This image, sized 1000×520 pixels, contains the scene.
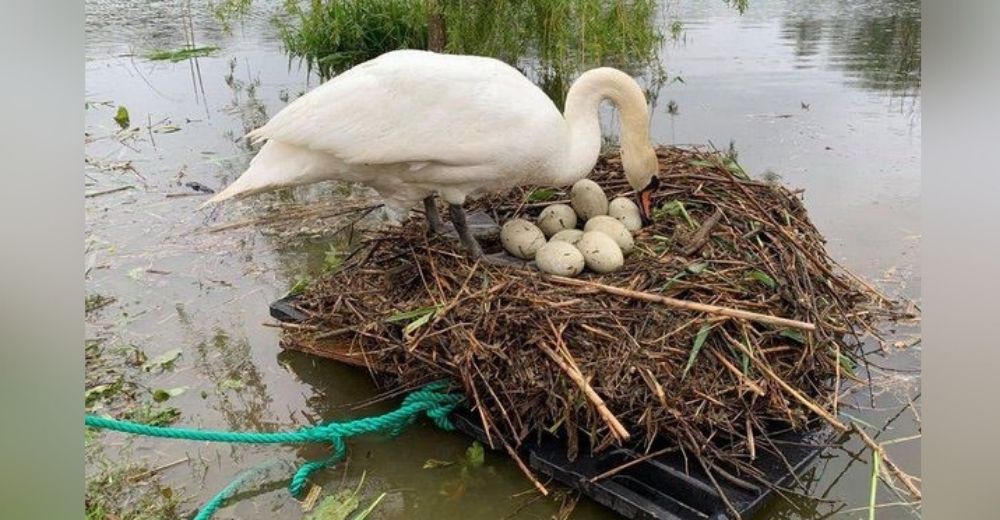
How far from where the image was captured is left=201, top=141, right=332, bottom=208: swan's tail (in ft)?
12.2

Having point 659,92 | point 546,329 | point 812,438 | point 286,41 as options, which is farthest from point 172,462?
point 286,41

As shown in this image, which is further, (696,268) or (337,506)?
(696,268)

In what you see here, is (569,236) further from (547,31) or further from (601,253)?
(547,31)

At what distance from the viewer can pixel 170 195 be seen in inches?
252

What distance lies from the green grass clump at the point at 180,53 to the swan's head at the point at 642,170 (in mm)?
8273

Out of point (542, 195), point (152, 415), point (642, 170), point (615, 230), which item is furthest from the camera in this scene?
point (542, 195)

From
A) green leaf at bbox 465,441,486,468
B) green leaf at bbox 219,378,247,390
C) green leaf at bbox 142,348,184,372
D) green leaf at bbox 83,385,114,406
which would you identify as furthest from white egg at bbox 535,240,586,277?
green leaf at bbox 83,385,114,406

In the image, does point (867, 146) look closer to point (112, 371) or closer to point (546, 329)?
point (546, 329)

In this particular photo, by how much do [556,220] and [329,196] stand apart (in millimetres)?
2849

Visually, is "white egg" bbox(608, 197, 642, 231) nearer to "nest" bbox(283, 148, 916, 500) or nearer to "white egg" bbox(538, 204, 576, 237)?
"nest" bbox(283, 148, 916, 500)

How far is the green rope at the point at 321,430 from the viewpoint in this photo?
10.0 ft

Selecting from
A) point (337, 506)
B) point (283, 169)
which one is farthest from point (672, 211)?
point (337, 506)

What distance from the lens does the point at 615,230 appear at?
3.80 m

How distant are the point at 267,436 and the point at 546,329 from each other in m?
1.19
